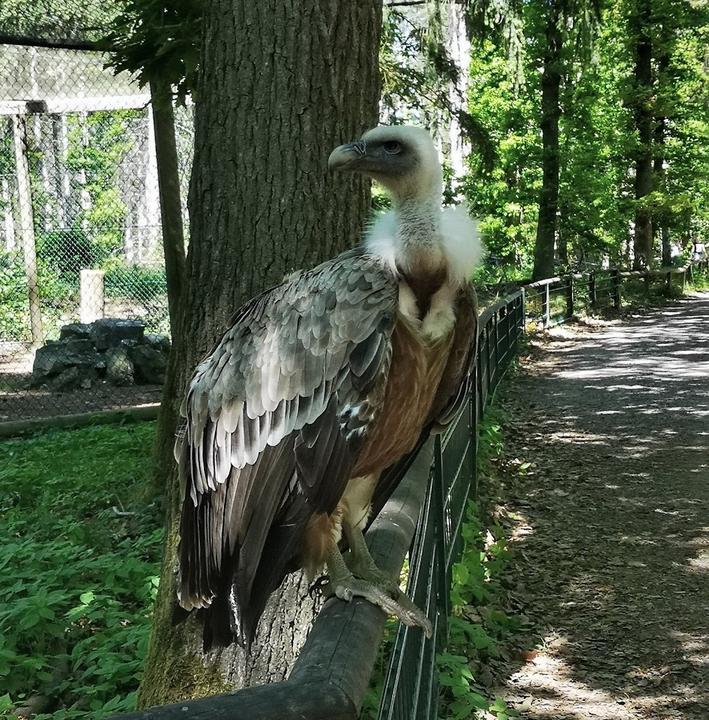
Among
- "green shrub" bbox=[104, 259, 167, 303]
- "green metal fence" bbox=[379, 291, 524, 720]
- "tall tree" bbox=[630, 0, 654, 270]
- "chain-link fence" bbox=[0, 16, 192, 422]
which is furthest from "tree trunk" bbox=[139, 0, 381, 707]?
"tall tree" bbox=[630, 0, 654, 270]

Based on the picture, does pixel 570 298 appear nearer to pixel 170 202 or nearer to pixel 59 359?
pixel 59 359

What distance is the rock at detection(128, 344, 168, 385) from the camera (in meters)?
12.2

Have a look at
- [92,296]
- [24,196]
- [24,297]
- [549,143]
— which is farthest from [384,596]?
[549,143]

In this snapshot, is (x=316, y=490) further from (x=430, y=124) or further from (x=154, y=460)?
(x=430, y=124)

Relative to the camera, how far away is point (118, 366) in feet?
39.6

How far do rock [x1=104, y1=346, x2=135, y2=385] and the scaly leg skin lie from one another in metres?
9.56

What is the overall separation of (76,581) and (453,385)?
10.0ft

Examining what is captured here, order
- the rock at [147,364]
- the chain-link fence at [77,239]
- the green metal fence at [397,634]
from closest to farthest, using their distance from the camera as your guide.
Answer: the green metal fence at [397,634] < the chain-link fence at [77,239] < the rock at [147,364]

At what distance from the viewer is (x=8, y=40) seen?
7996 mm

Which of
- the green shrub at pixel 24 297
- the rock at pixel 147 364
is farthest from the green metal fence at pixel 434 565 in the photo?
the green shrub at pixel 24 297

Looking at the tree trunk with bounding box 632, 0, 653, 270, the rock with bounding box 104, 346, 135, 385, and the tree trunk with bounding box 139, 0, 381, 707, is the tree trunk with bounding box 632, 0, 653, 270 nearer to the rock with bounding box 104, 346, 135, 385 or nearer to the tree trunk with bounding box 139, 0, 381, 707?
the rock with bounding box 104, 346, 135, 385

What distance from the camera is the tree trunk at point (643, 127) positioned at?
25.3m

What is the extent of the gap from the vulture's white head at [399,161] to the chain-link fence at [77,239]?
20.2 ft

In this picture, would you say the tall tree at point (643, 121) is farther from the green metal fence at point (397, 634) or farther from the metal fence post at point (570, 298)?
the green metal fence at point (397, 634)
